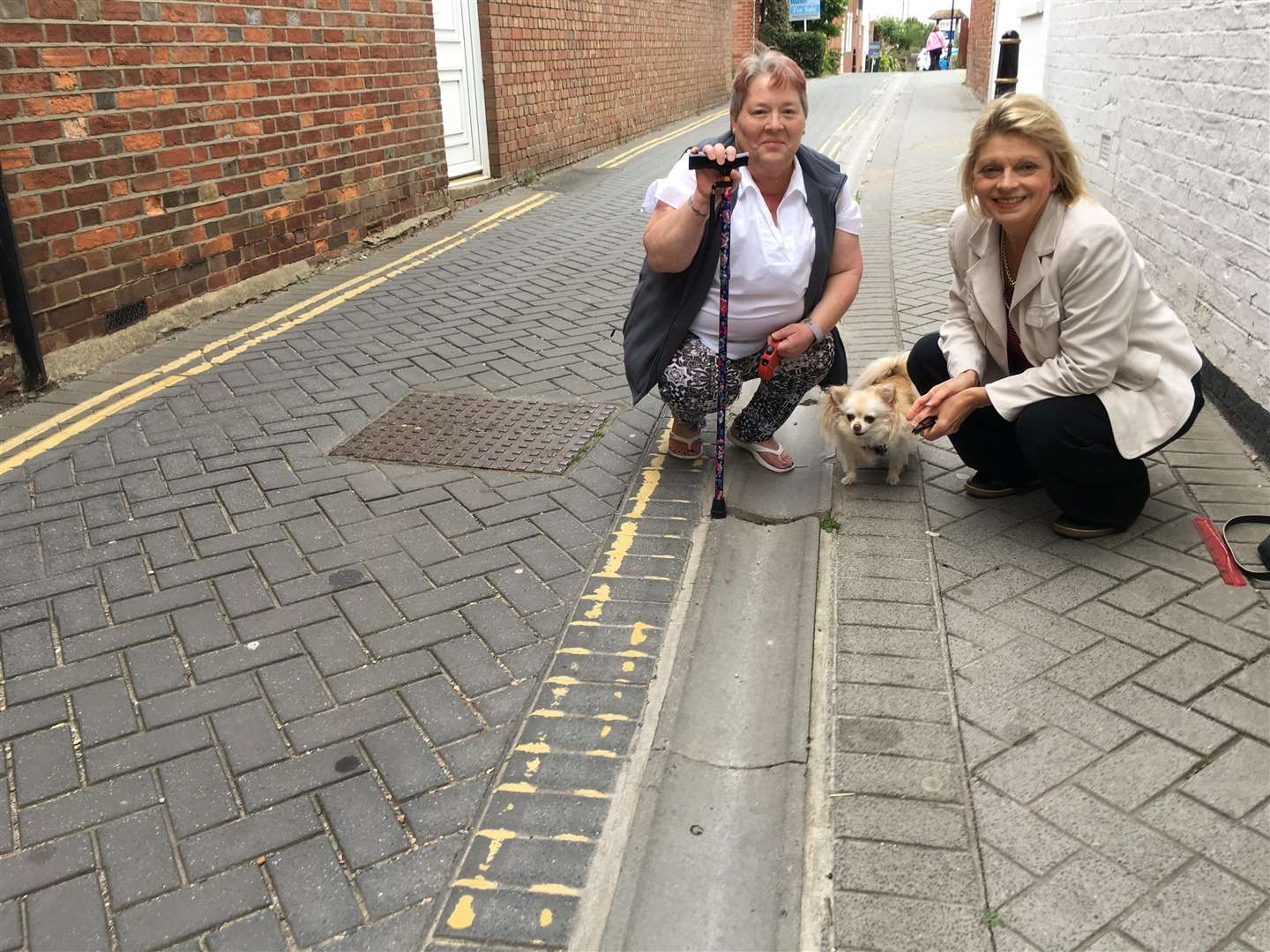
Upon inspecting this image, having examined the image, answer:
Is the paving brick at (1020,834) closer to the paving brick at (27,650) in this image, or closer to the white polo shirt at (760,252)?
the white polo shirt at (760,252)

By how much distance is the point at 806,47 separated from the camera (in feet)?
117

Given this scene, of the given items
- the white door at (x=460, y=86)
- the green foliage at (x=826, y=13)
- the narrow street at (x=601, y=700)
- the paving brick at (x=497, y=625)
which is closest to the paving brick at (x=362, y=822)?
the narrow street at (x=601, y=700)

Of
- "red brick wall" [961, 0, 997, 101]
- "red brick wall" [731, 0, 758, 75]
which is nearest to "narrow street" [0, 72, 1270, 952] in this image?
"red brick wall" [961, 0, 997, 101]

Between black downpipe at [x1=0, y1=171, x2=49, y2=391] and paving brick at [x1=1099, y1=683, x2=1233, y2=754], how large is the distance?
530 cm

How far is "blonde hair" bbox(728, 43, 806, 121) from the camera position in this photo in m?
3.65

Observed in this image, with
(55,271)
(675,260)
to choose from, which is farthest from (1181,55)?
Result: (55,271)

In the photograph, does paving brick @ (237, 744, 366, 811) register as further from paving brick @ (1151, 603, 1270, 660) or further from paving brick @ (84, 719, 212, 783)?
paving brick @ (1151, 603, 1270, 660)

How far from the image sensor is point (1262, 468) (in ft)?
13.4

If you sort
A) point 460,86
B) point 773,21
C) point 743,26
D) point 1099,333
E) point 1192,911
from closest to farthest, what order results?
point 1192,911 < point 1099,333 < point 460,86 < point 743,26 < point 773,21

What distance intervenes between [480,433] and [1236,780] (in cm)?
334

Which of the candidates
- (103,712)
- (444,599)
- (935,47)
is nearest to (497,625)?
(444,599)

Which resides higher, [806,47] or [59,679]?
[806,47]

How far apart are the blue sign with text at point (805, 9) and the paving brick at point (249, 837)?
1586 inches

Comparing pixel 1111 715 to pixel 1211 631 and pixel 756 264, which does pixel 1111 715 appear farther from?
pixel 756 264
